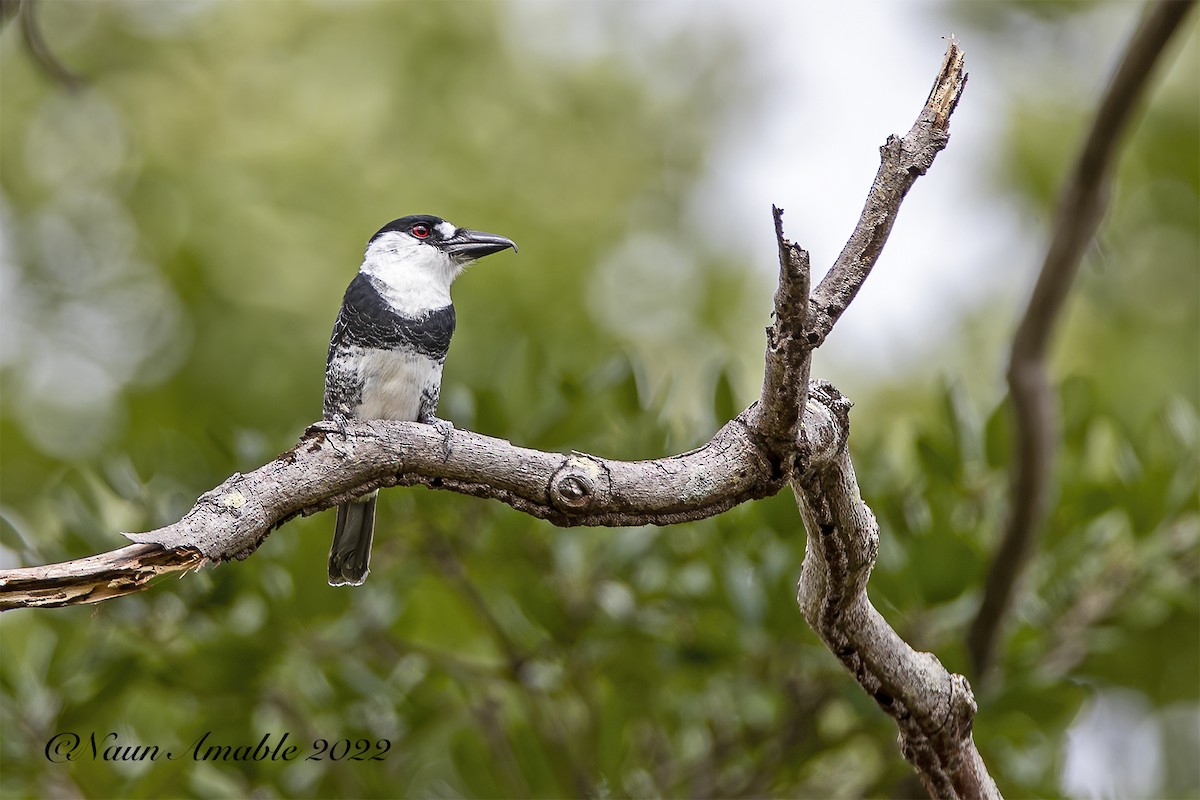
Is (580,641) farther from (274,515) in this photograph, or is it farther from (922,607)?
(274,515)

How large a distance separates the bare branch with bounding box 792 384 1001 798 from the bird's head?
1832 mm

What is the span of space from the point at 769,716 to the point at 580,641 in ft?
2.12

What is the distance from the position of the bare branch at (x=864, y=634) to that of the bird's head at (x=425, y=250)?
72.1 inches

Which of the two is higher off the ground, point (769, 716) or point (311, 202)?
point (311, 202)

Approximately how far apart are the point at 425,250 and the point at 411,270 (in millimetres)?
134

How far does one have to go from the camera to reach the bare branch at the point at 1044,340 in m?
3.35

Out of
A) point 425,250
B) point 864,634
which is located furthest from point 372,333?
point 864,634

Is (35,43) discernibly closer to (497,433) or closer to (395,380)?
(395,380)

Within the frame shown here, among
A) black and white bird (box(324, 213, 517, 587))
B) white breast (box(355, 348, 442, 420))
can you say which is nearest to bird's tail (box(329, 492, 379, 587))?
black and white bird (box(324, 213, 517, 587))

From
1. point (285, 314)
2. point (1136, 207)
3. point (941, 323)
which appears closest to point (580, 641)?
point (285, 314)

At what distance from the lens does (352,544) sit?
10.4 feet

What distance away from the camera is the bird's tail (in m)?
3.06

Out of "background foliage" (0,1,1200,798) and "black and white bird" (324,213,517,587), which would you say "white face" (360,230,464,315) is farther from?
"background foliage" (0,1,1200,798)

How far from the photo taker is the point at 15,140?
7.94m
